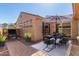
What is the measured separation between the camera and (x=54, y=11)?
2357 mm

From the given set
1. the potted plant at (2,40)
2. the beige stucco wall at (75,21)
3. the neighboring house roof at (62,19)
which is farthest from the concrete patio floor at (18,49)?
the beige stucco wall at (75,21)

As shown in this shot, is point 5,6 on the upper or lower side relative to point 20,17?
upper

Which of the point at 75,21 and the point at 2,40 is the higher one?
the point at 75,21

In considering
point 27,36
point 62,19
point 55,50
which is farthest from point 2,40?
point 62,19

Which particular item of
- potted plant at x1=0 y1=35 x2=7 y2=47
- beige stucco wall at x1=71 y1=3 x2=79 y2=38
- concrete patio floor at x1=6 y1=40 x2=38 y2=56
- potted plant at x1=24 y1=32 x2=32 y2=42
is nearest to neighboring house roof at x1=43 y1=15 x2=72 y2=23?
beige stucco wall at x1=71 y1=3 x2=79 y2=38

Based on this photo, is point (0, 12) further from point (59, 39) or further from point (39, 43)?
point (59, 39)

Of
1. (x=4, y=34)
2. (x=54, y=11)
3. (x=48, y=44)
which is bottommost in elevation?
(x=48, y=44)

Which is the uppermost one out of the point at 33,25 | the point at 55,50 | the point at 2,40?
the point at 33,25

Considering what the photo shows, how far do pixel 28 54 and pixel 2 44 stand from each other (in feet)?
1.37

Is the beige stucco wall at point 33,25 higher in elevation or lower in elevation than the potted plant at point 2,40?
higher

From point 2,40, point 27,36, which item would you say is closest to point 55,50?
point 27,36

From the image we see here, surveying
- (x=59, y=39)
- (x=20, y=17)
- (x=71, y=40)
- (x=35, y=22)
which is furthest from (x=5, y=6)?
(x=71, y=40)

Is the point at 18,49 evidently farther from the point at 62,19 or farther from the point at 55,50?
the point at 62,19

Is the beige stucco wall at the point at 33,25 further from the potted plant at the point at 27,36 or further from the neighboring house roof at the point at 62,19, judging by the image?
the neighboring house roof at the point at 62,19
